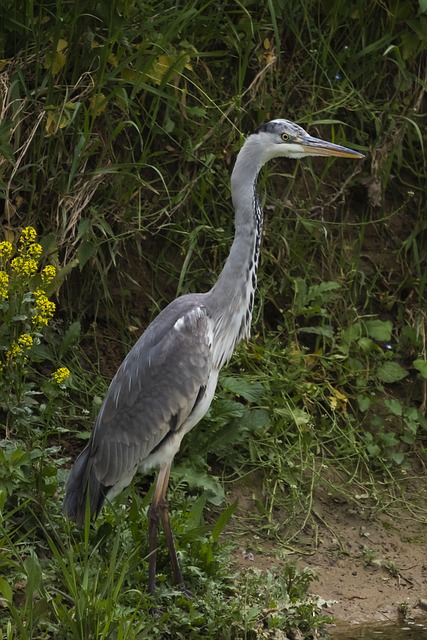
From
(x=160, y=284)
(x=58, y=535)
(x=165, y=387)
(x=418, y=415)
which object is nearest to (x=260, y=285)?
(x=160, y=284)

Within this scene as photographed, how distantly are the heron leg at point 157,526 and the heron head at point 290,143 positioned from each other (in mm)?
1414

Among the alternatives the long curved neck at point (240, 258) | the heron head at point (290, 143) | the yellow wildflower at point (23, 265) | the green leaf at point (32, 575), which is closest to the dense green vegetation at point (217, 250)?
the yellow wildflower at point (23, 265)

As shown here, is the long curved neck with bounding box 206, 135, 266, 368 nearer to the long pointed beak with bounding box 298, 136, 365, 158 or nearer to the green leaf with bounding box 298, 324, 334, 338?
the long pointed beak with bounding box 298, 136, 365, 158

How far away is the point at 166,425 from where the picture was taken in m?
4.75

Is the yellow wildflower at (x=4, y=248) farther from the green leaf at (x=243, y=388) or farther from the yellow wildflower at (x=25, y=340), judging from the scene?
the green leaf at (x=243, y=388)

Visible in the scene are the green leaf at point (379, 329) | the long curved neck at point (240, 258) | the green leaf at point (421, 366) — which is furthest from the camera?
the green leaf at point (379, 329)

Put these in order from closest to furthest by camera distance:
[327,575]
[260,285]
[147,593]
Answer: [147,593]
[327,575]
[260,285]

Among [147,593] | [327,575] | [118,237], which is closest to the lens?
[147,593]

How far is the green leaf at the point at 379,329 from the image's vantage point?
604 cm

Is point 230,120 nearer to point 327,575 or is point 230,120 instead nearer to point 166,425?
point 166,425

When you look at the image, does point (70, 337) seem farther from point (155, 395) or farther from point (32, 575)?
point (32, 575)

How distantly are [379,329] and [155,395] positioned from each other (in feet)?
5.67

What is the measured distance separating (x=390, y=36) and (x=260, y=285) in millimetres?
1500

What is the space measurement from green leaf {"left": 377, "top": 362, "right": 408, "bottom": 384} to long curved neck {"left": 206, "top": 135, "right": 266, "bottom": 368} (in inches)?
52.4
